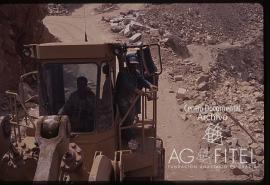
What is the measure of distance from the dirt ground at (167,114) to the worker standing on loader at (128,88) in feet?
2.85

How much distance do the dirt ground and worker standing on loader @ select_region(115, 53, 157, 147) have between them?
0.87 meters

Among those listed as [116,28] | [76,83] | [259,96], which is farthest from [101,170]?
[116,28]

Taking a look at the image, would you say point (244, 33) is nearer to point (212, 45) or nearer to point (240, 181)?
point (212, 45)

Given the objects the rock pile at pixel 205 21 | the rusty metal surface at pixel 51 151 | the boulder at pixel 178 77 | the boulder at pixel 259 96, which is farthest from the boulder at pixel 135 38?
the rusty metal surface at pixel 51 151

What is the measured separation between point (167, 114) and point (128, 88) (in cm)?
486

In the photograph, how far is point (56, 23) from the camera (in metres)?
17.9

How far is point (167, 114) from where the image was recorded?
33.6 feet

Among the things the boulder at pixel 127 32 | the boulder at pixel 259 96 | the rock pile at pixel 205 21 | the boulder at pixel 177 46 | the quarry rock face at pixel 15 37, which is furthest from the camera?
the boulder at pixel 127 32

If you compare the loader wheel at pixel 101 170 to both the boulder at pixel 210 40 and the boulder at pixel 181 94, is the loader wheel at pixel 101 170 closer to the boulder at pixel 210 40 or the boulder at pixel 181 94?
the boulder at pixel 181 94

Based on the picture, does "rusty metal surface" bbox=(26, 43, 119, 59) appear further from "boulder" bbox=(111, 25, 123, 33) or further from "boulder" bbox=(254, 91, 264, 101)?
"boulder" bbox=(111, 25, 123, 33)

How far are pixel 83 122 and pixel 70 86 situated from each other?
34 cm

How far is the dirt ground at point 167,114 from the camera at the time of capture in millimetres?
6340

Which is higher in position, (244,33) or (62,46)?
(62,46)
